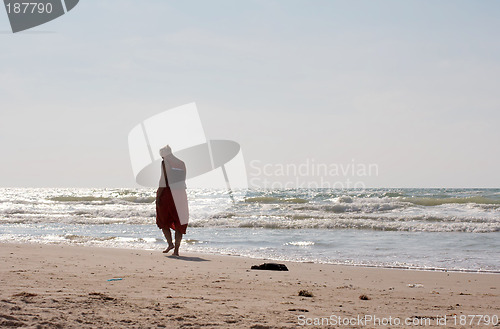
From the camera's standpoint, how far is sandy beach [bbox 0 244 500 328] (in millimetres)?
3055

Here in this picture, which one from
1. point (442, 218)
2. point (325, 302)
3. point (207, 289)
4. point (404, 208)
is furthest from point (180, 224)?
point (404, 208)

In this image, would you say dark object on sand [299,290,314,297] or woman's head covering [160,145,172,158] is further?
woman's head covering [160,145,172,158]

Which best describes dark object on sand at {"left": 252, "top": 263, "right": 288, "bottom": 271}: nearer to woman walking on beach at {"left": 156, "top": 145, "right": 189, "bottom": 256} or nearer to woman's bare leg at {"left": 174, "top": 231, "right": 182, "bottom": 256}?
woman's bare leg at {"left": 174, "top": 231, "right": 182, "bottom": 256}

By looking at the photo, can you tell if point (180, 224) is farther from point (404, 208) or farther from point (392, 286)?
point (404, 208)

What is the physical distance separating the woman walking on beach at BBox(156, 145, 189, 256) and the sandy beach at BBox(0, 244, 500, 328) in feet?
3.80

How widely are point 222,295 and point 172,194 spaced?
154 inches

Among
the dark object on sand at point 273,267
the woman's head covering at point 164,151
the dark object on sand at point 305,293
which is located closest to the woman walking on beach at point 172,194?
the woman's head covering at point 164,151

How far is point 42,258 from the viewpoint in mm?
6184

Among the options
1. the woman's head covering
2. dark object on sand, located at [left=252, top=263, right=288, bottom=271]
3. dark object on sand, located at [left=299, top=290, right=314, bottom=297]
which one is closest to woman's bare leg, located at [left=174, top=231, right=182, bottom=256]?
the woman's head covering

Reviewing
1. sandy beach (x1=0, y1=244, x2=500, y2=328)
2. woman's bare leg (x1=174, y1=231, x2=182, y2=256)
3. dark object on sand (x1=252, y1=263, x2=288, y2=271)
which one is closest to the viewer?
sandy beach (x1=0, y1=244, x2=500, y2=328)

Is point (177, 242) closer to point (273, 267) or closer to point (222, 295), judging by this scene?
A: point (273, 267)

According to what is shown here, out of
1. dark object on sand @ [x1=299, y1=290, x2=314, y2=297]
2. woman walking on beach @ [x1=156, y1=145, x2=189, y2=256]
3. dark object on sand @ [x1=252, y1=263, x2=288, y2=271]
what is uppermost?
woman walking on beach @ [x1=156, y1=145, x2=189, y2=256]

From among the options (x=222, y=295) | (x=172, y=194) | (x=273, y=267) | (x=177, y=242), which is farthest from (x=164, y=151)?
(x=222, y=295)

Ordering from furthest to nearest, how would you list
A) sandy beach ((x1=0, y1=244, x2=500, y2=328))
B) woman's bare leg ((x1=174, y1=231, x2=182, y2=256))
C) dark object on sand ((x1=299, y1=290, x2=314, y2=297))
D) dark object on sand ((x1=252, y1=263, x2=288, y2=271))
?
woman's bare leg ((x1=174, y1=231, x2=182, y2=256)) < dark object on sand ((x1=252, y1=263, x2=288, y2=271)) < dark object on sand ((x1=299, y1=290, x2=314, y2=297)) < sandy beach ((x1=0, y1=244, x2=500, y2=328))
